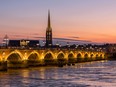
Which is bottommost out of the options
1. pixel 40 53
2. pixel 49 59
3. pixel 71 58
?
pixel 71 58

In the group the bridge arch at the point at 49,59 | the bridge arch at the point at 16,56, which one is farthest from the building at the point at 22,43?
the bridge arch at the point at 16,56

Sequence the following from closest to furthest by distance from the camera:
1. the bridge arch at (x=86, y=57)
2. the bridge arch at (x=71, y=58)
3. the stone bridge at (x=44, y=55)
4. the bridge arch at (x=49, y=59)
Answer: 1. the stone bridge at (x=44, y=55)
2. the bridge arch at (x=49, y=59)
3. the bridge arch at (x=71, y=58)
4. the bridge arch at (x=86, y=57)

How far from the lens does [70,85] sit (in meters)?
56.1

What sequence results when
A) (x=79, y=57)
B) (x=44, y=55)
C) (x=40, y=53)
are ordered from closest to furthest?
1. (x=40, y=53)
2. (x=44, y=55)
3. (x=79, y=57)

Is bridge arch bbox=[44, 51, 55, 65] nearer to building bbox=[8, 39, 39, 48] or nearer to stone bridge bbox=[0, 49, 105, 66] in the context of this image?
stone bridge bbox=[0, 49, 105, 66]

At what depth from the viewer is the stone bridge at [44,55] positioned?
3664 inches

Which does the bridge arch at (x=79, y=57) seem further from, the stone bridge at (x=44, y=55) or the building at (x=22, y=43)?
the building at (x=22, y=43)

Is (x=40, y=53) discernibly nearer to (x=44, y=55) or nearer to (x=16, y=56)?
(x=44, y=55)

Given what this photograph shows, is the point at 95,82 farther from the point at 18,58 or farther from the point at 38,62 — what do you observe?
the point at 38,62

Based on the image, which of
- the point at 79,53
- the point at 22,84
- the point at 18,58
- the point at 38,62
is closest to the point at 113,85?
the point at 22,84

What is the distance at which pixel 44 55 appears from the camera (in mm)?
112125

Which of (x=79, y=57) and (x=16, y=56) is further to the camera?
(x=79, y=57)

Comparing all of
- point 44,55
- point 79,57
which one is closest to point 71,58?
point 79,57

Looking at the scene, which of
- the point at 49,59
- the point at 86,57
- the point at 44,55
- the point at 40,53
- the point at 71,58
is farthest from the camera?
the point at 86,57
